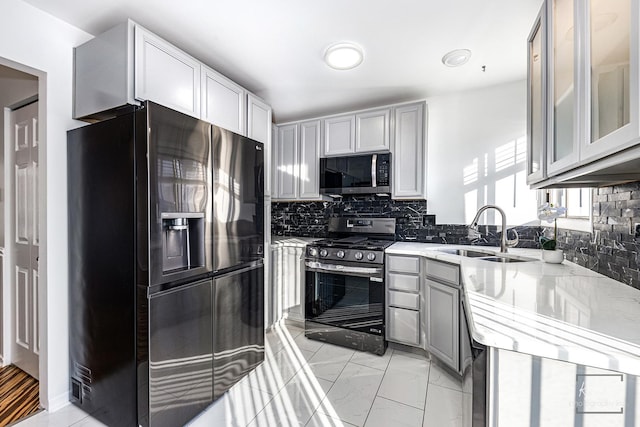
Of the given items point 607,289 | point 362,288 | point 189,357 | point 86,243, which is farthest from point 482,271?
point 86,243

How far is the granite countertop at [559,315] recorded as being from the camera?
0.69 metres

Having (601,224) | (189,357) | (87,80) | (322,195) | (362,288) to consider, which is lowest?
(189,357)

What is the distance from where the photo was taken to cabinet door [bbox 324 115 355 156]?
9.46 ft

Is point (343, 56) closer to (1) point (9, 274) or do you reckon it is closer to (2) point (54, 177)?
(2) point (54, 177)

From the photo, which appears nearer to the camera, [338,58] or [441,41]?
[441,41]

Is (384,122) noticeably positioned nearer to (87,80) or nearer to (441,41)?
(441,41)

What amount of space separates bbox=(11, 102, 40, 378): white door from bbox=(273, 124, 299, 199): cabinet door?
2.06 meters

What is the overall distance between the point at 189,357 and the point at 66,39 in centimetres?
216

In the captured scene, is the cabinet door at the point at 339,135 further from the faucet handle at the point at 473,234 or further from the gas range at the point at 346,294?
the faucet handle at the point at 473,234

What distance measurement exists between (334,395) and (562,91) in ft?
7.02

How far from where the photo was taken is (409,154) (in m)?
2.66

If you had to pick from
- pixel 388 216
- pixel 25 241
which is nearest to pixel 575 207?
pixel 388 216

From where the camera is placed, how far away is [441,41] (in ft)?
6.14

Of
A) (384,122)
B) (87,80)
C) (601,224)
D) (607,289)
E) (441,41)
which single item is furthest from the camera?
(384,122)
